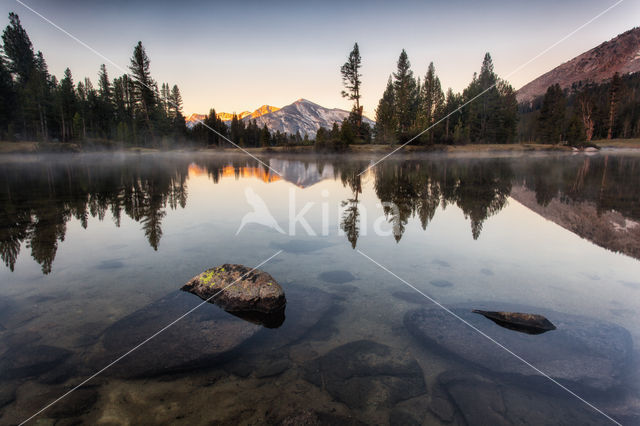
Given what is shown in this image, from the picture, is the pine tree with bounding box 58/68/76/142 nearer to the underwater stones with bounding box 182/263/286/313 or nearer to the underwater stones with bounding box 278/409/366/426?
the underwater stones with bounding box 182/263/286/313

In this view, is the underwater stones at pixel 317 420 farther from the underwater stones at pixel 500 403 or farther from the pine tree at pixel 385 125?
the pine tree at pixel 385 125

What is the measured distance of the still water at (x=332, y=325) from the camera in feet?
11.1

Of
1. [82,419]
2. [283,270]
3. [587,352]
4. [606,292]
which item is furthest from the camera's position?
[283,270]

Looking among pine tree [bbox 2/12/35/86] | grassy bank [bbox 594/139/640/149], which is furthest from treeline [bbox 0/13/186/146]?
grassy bank [bbox 594/139/640/149]

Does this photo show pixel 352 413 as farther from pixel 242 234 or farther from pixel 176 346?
pixel 242 234

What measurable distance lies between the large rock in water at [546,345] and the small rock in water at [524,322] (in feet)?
0.33

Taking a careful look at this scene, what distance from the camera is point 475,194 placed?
1652 cm

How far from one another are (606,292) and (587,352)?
2490 millimetres

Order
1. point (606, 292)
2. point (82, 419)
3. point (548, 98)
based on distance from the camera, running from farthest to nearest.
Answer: point (548, 98), point (606, 292), point (82, 419)

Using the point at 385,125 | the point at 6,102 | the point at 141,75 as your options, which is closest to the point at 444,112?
the point at 385,125

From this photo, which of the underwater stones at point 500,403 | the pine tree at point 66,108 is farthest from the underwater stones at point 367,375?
the pine tree at point 66,108

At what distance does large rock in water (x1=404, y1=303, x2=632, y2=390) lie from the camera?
151 inches

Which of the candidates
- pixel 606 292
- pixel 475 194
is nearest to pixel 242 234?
pixel 606 292

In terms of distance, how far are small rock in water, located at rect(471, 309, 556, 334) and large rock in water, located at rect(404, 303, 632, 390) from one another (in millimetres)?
100
